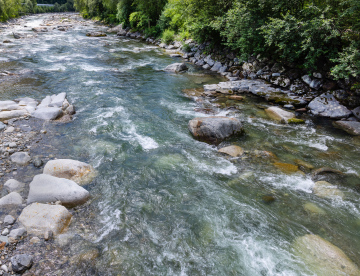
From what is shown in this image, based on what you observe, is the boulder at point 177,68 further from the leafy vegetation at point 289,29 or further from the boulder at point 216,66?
the leafy vegetation at point 289,29

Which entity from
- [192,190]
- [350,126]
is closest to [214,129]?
[192,190]

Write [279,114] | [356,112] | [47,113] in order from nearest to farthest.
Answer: [47,113]
[356,112]
[279,114]

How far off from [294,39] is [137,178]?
35.3 ft

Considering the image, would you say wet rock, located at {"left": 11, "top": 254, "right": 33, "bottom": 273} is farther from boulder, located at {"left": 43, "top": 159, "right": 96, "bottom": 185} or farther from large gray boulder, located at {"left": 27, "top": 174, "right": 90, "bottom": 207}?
boulder, located at {"left": 43, "top": 159, "right": 96, "bottom": 185}

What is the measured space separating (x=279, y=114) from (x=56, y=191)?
29.1 feet

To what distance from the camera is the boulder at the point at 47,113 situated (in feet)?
29.3

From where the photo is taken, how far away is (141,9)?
3091 cm

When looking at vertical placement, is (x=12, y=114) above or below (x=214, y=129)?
below

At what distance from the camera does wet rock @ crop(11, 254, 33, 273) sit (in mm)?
3640

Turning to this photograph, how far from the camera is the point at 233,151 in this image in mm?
7367

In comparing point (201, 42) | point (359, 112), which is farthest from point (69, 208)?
point (201, 42)

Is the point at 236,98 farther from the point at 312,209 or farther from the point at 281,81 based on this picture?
the point at 312,209

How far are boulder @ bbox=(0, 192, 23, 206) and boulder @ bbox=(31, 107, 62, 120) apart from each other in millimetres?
4647

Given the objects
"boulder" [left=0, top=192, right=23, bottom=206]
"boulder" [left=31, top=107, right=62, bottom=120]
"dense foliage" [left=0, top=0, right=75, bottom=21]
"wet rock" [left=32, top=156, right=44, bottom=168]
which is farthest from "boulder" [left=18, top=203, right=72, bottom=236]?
"dense foliage" [left=0, top=0, right=75, bottom=21]
